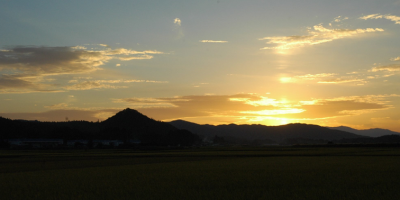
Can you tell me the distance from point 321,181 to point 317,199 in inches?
299

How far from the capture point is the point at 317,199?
704 inches


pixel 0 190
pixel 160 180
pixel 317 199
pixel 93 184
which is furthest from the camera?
pixel 160 180

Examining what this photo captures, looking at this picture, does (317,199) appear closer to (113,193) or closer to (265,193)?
(265,193)

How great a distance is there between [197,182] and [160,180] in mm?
3114

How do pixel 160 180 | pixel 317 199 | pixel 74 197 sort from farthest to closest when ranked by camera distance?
pixel 160 180
pixel 74 197
pixel 317 199

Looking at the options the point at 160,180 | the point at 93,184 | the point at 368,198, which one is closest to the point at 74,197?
the point at 93,184

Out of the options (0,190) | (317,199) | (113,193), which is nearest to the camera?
(317,199)

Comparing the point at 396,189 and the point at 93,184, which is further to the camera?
the point at 93,184

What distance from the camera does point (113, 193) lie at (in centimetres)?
2066

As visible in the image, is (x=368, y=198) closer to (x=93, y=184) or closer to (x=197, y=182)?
(x=197, y=182)

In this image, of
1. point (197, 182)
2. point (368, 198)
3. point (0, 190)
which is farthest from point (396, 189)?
point (0, 190)

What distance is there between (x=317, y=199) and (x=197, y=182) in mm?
9537

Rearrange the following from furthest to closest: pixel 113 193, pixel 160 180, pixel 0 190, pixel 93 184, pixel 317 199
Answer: pixel 160 180, pixel 93 184, pixel 0 190, pixel 113 193, pixel 317 199

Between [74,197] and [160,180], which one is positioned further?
[160,180]
